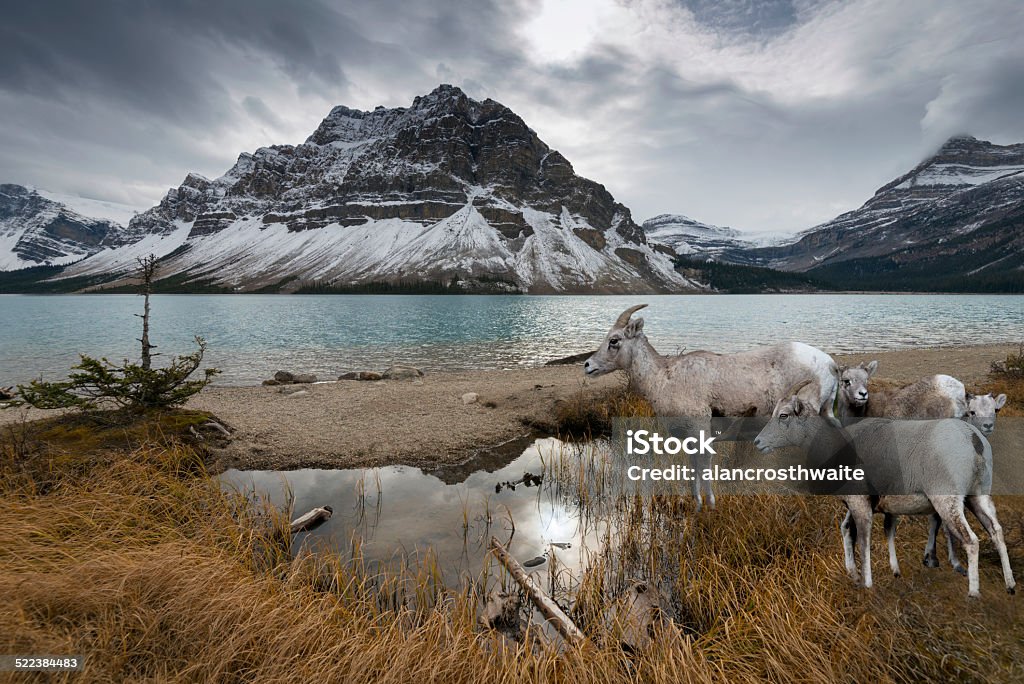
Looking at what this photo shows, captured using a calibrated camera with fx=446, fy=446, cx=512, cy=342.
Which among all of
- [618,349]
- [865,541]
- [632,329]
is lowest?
[865,541]

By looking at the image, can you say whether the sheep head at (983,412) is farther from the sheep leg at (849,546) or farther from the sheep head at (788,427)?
the sheep leg at (849,546)

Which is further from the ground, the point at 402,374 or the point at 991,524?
the point at 991,524

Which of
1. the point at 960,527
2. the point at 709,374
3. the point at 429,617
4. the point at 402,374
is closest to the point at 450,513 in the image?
the point at 429,617

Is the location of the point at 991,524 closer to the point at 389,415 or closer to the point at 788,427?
the point at 788,427

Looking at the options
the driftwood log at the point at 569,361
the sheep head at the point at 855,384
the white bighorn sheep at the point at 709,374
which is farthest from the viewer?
the driftwood log at the point at 569,361

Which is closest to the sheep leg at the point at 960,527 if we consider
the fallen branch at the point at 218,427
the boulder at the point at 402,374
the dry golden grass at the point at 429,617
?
the dry golden grass at the point at 429,617

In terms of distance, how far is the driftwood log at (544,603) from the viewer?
14.9ft

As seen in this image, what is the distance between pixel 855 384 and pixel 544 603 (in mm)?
5450

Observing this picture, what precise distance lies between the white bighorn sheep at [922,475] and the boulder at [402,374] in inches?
851

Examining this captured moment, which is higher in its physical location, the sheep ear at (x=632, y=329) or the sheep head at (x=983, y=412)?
the sheep ear at (x=632, y=329)

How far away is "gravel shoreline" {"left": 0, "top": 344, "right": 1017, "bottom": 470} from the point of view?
10.9 metres

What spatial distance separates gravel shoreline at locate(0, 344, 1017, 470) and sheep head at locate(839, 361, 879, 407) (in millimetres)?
7843

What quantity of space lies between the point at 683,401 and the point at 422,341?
38403 mm

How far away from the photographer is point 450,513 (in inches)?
318
